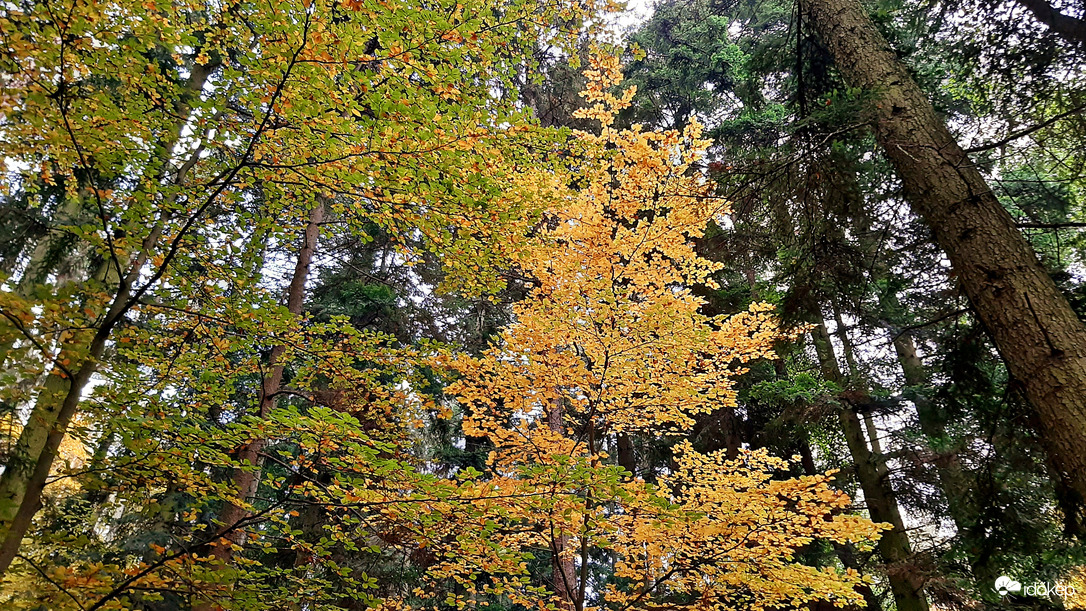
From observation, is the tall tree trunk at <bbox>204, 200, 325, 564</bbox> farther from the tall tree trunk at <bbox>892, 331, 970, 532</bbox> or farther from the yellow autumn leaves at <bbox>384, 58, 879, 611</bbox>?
the tall tree trunk at <bbox>892, 331, 970, 532</bbox>

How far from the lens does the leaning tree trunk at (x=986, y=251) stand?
3.04 metres

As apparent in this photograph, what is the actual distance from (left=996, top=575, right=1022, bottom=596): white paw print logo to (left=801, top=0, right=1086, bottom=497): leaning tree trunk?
4.08 m

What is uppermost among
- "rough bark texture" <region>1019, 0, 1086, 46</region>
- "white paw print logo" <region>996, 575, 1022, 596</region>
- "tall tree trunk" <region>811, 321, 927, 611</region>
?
"rough bark texture" <region>1019, 0, 1086, 46</region>

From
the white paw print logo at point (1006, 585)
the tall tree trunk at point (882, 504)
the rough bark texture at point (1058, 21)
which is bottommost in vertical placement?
the white paw print logo at point (1006, 585)

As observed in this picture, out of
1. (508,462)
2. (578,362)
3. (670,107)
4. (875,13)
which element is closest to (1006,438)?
(578,362)

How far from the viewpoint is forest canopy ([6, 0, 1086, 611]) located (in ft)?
8.89

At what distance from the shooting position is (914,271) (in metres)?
4.96

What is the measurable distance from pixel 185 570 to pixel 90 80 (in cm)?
557

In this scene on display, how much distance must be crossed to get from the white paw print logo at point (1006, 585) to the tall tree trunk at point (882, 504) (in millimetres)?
809

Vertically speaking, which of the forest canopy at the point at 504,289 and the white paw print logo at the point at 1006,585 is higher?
the forest canopy at the point at 504,289

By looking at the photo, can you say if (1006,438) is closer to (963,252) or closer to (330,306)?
(963,252)

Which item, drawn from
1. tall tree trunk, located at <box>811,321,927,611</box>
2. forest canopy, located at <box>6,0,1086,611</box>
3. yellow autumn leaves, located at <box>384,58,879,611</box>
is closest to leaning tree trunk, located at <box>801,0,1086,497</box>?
forest canopy, located at <box>6,0,1086,611</box>

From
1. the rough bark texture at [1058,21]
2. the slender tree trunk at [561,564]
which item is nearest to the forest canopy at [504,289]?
the rough bark texture at [1058,21]

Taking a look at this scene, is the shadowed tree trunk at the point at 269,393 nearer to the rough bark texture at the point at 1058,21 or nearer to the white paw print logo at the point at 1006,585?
the rough bark texture at the point at 1058,21
